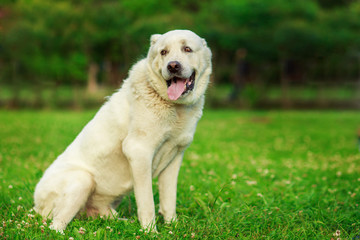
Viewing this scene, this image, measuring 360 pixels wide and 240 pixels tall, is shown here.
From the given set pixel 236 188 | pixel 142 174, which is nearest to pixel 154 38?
pixel 142 174

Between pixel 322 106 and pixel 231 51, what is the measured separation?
5492mm

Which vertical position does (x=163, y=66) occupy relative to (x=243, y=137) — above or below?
above

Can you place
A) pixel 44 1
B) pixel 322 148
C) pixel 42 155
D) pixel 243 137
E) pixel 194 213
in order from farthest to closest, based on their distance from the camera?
pixel 44 1
pixel 243 137
pixel 322 148
pixel 42 155
pixel 194 213

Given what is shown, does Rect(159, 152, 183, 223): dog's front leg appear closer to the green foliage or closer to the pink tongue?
the pink tongue

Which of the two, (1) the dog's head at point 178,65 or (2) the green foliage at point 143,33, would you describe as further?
(2) the green foliage at point 143,33

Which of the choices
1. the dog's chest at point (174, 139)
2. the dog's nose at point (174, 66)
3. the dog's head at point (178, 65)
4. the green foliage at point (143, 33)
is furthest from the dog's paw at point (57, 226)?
the green foliage at point (143, 33)

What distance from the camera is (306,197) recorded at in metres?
4.39

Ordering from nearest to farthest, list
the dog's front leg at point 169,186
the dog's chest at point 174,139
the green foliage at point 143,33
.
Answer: the dog's chest at point 174,139
the dog's front leg at point 169,186
the green foliage at point 143,33

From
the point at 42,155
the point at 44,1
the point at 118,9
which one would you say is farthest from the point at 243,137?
the point at 44,1

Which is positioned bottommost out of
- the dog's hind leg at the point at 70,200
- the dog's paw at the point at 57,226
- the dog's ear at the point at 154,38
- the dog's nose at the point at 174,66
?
the dog's paw at the point at 57,226

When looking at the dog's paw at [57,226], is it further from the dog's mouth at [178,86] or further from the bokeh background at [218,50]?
the bokeh background at [218,50]

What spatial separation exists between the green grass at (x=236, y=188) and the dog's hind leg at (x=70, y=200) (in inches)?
3.1

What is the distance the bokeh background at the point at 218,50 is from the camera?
1980 cm

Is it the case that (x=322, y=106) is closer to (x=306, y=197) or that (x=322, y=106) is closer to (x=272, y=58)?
(x=272, y=58)
